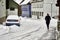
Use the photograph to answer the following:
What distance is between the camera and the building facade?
4931 centimetres

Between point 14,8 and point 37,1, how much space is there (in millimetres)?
8661

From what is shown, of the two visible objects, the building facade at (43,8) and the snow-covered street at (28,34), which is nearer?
the snow-covered street at (28,34)

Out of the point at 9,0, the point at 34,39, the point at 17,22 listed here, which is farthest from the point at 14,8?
the point at 34,39

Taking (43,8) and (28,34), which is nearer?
(28,34)

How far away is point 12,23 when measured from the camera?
24.6m

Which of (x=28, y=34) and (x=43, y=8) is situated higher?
(x=43, y=8)

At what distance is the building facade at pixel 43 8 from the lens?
162 feet

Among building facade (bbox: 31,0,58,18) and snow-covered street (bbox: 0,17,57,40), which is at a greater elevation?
building facade (bbox: 31,0,58,18)

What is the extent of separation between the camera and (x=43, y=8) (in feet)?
173

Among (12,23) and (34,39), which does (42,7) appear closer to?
(12,23)

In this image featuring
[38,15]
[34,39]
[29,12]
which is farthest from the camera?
[29,12]

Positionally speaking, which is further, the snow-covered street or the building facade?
the building facade

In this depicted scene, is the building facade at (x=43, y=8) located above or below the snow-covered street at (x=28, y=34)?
above

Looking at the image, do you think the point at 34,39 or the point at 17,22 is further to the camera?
the point at 17,22
